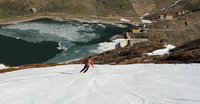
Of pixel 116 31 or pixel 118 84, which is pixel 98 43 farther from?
pixel 118 84

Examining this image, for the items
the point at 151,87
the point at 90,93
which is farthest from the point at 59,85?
the point at 151,87

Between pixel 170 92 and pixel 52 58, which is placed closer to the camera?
pixel 170 92

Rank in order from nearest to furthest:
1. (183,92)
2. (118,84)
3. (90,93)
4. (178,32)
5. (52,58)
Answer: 1. (183,92)
2. (90,93)
3. (118,84)
4. (52,58)
5. (178,32)

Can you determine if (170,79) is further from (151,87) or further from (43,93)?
(43,93)

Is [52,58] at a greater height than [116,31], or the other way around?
[116,31]

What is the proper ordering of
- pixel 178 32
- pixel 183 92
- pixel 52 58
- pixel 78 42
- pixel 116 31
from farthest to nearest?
pixel 116 31 → pixel 178 32 → pixel 78 42 → pixel 52 58 → pixel 183 92

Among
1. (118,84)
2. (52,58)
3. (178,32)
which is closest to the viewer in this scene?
(118,84)

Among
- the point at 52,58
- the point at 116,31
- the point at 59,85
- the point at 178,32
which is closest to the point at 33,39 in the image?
the point at 52,58

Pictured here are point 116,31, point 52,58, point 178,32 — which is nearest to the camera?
point 52,58

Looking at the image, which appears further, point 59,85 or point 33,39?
point 33,39
